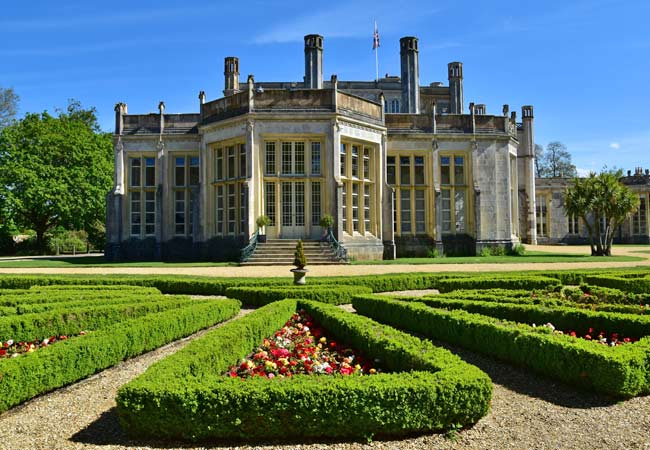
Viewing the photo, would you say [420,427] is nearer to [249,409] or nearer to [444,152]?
[249,409]

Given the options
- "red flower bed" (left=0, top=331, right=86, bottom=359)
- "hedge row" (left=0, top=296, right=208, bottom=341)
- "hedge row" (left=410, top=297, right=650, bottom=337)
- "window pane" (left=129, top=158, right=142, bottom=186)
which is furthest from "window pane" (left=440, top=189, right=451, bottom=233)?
"red flower bed" (left=0, top=331, right=86, bottom=359)

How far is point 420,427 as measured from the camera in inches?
192

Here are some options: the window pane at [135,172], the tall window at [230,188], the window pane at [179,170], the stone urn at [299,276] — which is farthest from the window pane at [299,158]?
the stone urn at [299,276]

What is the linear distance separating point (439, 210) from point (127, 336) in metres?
24.5

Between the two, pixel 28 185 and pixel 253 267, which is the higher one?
pixel 28 185

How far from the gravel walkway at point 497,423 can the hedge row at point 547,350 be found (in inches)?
8.4

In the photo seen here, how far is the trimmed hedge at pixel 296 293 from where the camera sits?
1242 centimetres

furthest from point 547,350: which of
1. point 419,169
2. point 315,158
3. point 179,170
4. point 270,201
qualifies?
point 179,170

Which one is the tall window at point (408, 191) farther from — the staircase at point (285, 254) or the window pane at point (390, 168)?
the staircase at point (285, 254)

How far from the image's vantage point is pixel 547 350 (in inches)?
258

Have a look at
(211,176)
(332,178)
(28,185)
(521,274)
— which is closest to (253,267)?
(332,178)

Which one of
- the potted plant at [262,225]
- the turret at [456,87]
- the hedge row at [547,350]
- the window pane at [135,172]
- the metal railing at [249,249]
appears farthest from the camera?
the turret at [456,87]

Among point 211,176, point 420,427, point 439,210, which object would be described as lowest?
point 420,427

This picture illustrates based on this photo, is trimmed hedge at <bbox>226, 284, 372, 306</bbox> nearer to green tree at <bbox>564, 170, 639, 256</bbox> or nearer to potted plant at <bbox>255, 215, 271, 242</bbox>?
potted plant at <bbox>255, 215, 271, 242</bbox>
